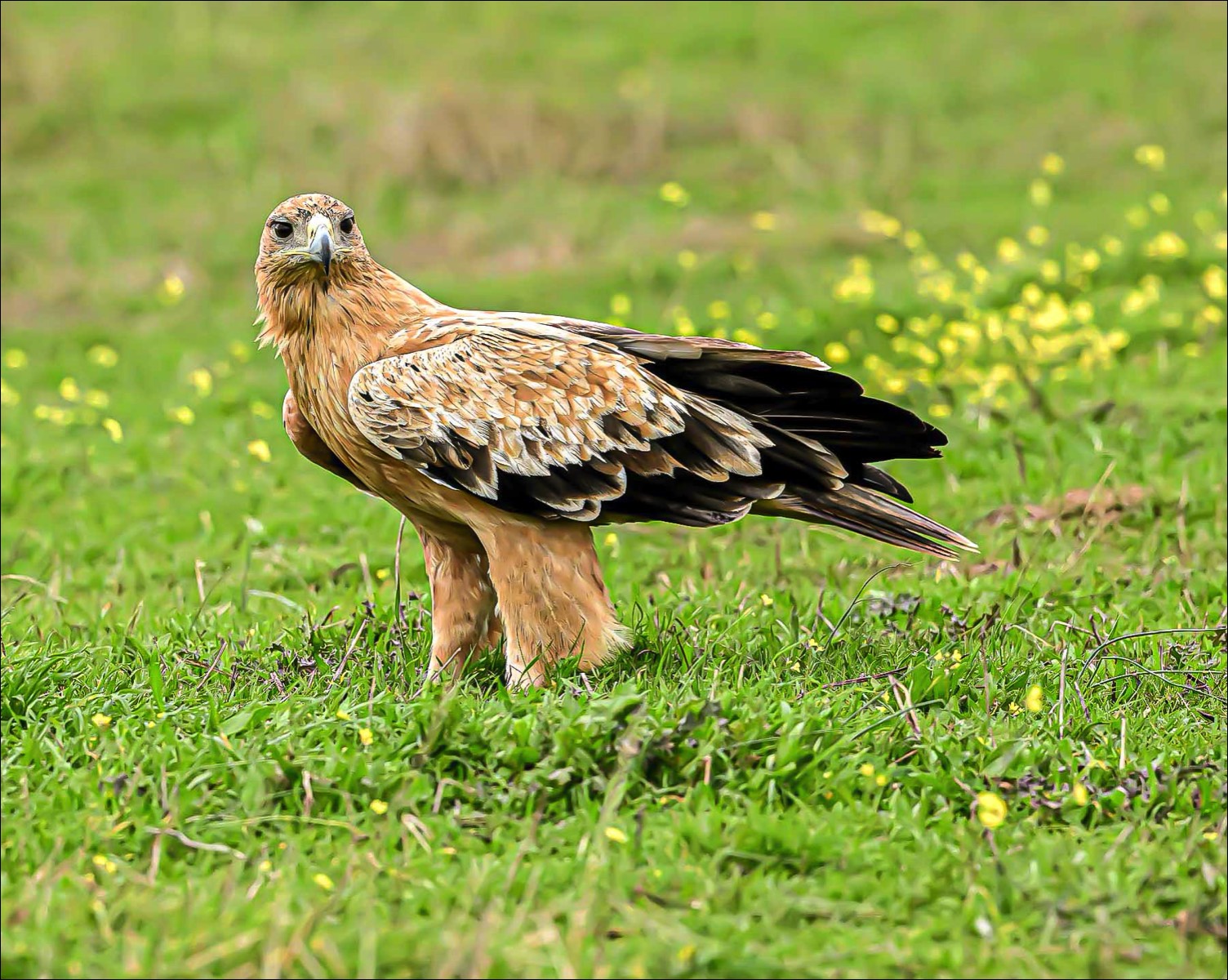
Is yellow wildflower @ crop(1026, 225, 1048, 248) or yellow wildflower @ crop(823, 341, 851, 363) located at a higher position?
yellow wildflower @ crop(1026, 225, 1048, 248)

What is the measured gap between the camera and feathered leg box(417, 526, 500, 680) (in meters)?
5.59

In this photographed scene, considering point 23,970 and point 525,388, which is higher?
point 525,388

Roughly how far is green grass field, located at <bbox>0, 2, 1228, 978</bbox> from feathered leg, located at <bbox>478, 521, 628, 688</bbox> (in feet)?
0.46

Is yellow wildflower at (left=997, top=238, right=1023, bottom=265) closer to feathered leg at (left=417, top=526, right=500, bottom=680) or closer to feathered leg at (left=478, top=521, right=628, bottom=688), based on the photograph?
feathered leg at (left=417, top=526, right=500, bottom=680)

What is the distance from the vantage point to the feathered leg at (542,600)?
17.2ft

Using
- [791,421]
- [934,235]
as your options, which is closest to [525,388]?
[791,421]

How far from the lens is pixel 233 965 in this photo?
3.64 meters

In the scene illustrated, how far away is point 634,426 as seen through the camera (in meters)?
5.23

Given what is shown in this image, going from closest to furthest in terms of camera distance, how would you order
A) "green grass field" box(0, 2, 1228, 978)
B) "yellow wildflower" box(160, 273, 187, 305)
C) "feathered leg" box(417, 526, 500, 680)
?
1. "green grass field" box(0, 2, 1228, 978)
2. "feathered leg" box(417, 526, 500, 680)
3. "yellow wildflower" box(160, 273, 187, 305)

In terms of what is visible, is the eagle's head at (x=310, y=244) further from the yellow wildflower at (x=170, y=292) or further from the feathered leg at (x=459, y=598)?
the yellow wildflower at (x=170, y=292)

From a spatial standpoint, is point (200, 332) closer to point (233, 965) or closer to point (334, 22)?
point (334, 22)

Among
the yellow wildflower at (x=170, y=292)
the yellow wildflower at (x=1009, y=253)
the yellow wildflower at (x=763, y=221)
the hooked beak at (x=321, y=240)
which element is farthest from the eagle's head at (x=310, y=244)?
the yellow wildflower at (x=1009, y=253)

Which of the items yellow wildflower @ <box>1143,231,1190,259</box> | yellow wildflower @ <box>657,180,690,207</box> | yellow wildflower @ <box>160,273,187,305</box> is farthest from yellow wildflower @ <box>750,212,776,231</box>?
yellow wildflower @ <box>160,273,187,305</box>

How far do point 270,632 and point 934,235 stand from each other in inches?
320
